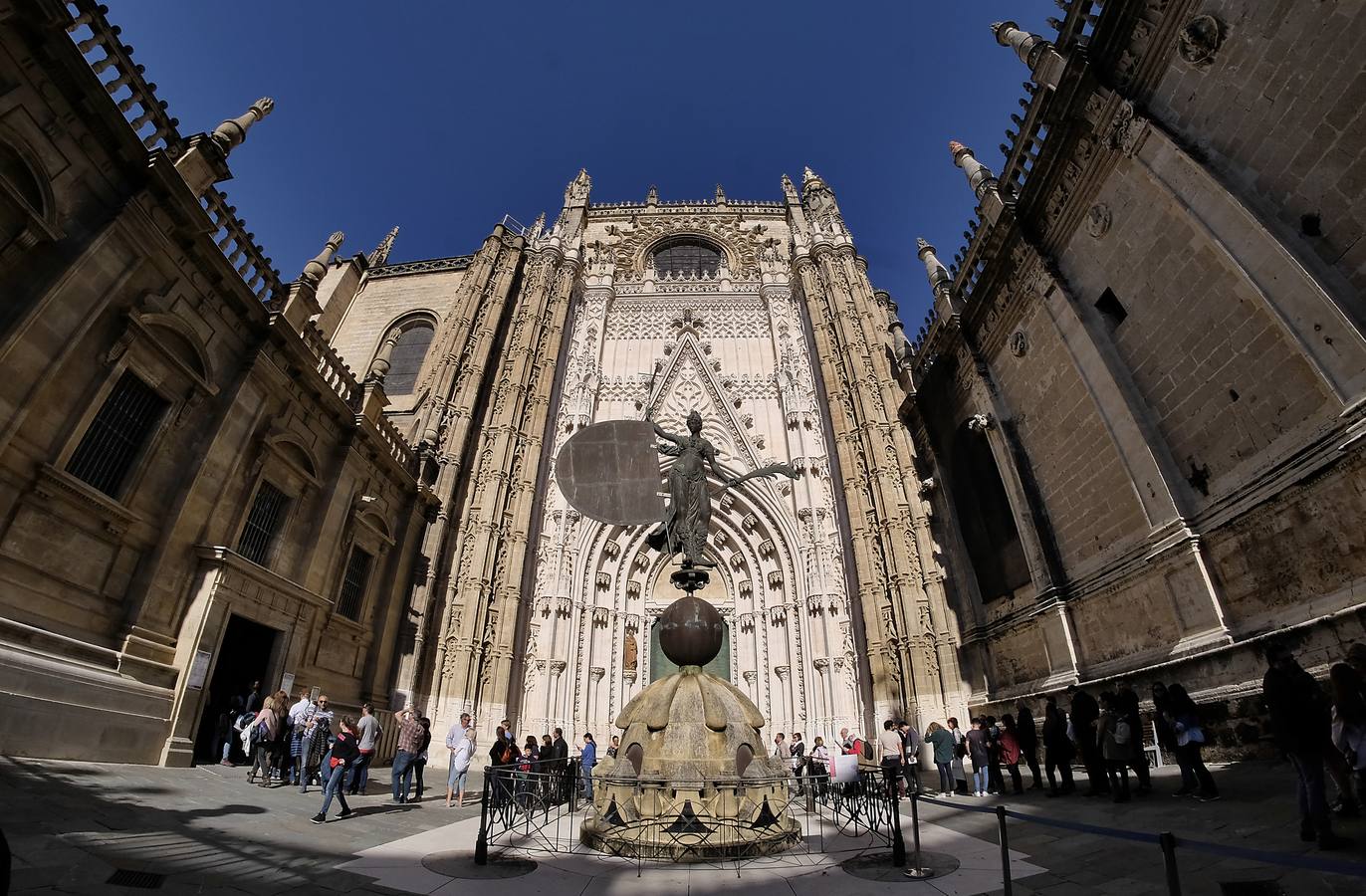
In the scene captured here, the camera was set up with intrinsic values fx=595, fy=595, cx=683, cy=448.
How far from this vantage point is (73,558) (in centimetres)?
896

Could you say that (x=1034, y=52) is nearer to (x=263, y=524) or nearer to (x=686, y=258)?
(x=263, y=524)

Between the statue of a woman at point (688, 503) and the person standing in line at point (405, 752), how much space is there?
188 inches

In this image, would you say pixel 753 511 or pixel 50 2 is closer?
pixel 50 2

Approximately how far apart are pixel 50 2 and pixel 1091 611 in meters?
19.9

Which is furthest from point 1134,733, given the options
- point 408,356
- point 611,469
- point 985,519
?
point 408,356

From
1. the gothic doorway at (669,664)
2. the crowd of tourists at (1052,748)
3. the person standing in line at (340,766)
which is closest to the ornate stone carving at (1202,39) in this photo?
the crowd of tourists at (1052,748)

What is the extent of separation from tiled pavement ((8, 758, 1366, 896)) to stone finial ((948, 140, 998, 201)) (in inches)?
530

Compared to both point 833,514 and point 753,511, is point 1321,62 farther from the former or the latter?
point 753,511

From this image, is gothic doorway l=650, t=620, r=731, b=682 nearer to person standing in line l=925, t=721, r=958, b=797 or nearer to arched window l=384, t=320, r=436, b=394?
person standing in line l=925, t=721, r=958, b=797

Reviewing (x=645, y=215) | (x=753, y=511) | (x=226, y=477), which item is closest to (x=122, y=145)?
(x=226, y=477)

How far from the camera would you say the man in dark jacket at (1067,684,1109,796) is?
7.96 m

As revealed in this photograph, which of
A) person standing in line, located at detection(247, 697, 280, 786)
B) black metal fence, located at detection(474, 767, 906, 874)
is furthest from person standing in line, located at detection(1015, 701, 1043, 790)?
person standing in line, located at detection(247, 697, 280, 786)

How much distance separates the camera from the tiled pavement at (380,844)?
4.24 m

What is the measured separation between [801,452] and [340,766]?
18.4 meters
